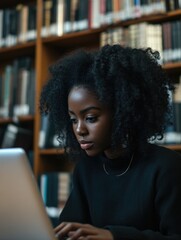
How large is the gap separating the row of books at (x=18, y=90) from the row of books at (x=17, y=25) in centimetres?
16

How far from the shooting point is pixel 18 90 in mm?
2303

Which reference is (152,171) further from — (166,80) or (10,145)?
(10,145)

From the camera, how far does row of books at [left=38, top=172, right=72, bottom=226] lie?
78.6 inches

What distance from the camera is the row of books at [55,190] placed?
200 cm

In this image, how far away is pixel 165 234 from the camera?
35.3 inches

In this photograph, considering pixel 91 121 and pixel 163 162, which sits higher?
pixel 91 121

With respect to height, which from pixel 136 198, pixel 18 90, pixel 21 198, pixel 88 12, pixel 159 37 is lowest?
pixel 136 198

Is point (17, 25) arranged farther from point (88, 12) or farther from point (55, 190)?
point (55, 190)

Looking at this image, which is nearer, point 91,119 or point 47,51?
point 91,119

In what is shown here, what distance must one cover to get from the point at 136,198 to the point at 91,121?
0.24 m

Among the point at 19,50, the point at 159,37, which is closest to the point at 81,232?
the point at 159,37

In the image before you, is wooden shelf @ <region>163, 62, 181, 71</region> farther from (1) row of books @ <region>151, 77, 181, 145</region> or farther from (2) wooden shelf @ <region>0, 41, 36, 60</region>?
(2) wooden shelf @ <region>0, 41, 36, 60</region>

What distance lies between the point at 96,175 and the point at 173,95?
2.79ft

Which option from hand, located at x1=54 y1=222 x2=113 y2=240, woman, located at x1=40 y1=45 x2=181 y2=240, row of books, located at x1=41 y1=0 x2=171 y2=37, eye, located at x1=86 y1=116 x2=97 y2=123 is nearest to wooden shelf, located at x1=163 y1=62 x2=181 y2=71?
row of books, located at x1=41 y1=0 x2=171 y2=37
